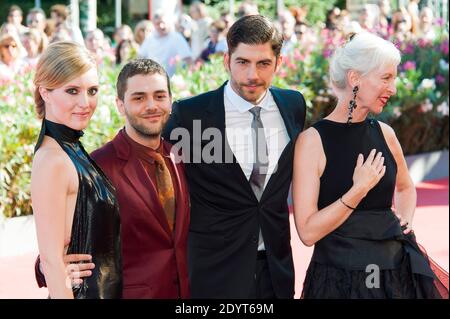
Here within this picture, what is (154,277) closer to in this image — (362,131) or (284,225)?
(284,225)

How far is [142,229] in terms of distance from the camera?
138 inches

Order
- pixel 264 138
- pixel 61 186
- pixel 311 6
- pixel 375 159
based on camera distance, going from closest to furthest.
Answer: pixel 61 186 < pixel 375 159 < pixel 264 138 < pixel 311 6

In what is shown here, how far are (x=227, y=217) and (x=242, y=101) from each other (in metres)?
0.50

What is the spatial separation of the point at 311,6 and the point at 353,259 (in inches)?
1033

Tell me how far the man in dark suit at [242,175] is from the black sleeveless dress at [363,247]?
0.71 feet

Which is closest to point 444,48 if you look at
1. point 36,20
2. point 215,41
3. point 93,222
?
point 215,41

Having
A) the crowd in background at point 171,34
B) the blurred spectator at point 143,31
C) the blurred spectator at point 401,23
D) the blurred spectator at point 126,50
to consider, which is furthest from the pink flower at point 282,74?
the blurred spectator at point 143,31

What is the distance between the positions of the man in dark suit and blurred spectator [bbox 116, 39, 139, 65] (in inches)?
364

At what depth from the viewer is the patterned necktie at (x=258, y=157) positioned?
4.10 meters

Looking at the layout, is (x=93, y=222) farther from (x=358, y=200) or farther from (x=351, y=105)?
(x=351, y=105)

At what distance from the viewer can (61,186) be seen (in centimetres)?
310

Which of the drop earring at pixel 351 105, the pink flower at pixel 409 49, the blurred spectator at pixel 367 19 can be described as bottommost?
the drop earring at pixel 351 105

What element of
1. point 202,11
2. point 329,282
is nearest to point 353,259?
point 329,282

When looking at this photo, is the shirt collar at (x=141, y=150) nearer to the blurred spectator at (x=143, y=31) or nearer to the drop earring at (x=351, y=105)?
the drop earring at (x=351, y=105)
